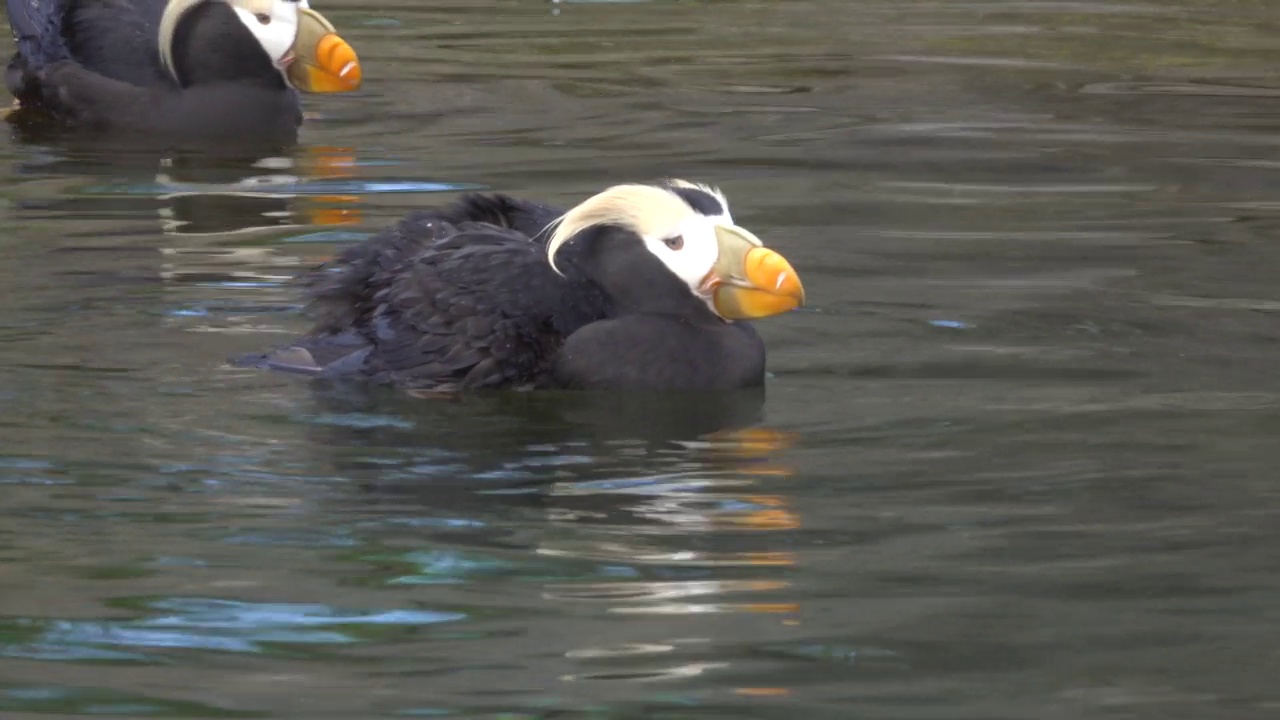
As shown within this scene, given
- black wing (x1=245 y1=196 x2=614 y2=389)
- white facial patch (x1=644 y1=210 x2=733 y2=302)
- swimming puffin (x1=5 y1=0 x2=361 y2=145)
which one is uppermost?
white facial patch (x1=644 y1=210 x2=733 y2=302)

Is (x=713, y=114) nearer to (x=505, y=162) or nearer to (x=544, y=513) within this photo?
(x=505, y=162)

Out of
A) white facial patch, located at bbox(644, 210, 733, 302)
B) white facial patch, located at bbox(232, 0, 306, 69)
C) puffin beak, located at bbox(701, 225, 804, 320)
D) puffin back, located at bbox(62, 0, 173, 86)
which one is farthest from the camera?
puffin back, located at bbox(62, 0, 173, 86)

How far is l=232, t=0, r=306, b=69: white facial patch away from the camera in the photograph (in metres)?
9.98

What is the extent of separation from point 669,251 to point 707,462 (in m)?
0.73

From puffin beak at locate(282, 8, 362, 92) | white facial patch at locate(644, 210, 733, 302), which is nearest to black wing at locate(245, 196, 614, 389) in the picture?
white facial patch at locate(644, 210, 733, 302)

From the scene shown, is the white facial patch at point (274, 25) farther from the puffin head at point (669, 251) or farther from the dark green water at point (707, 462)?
the puffin head at point (669, 251)

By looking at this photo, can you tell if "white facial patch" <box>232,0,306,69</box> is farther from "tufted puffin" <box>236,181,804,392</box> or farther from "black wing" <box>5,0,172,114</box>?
"tufted puffin" <box>236,181,804,392</box>

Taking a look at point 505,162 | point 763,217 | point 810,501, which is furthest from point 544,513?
point 505,162

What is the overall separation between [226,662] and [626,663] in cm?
68

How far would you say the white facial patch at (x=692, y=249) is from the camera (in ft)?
19.8

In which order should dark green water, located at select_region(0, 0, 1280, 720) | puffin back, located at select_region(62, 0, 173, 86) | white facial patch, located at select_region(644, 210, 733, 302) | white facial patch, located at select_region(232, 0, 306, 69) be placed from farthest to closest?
puffin back, located at select_region(62, 0, 173, 86)
white facial patch, located at select_region(232, 0, 306, 69)
white facial patch, located at select_region(644, 210, 733, 302)
dark green water, located at select_region(0, 0, 1280, 720)

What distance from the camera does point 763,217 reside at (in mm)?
8500

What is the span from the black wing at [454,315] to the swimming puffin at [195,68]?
12.7 feet

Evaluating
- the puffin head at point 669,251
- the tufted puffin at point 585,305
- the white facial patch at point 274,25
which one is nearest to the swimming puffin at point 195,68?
the white facial patch at point 274,25
